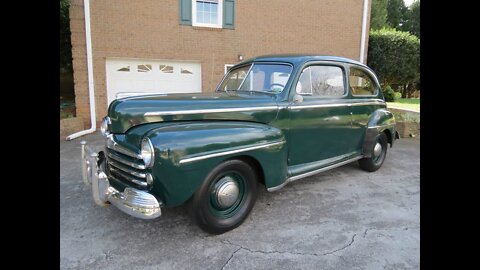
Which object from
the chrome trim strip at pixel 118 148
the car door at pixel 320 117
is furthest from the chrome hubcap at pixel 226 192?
the car door at pixel 320 117

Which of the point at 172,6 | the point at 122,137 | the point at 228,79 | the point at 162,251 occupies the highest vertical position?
the point at 172,6

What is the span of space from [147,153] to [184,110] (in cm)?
60

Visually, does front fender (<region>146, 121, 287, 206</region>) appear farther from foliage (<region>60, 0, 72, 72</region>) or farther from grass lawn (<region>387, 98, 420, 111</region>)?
foliage (<region>60, 0, 72, 72</region>)

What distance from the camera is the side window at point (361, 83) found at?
15.2 feet

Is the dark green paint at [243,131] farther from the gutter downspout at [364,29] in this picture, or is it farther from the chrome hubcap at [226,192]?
the gutter downspout at [364,29]

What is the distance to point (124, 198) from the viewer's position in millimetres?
2699

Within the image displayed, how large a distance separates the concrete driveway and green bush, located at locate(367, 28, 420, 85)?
10417 millimetres

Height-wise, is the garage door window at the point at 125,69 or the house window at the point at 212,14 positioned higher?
the house window at the point at 212,14

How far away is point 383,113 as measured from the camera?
5.08 metres

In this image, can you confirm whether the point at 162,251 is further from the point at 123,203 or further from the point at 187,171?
the point at 187,171

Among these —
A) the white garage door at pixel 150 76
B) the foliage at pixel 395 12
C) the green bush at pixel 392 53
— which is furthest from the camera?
the foliage at pixel 395 12

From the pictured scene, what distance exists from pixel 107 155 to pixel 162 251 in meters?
1.11

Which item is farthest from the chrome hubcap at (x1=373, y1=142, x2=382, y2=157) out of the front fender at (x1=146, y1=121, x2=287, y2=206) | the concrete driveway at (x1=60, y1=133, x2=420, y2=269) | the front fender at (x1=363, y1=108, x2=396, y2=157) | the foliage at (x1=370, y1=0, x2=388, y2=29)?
the foliage at (x1=370, y1=0, x2=388, y2=29)

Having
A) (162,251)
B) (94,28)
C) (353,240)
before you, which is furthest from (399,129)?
(94,28)
